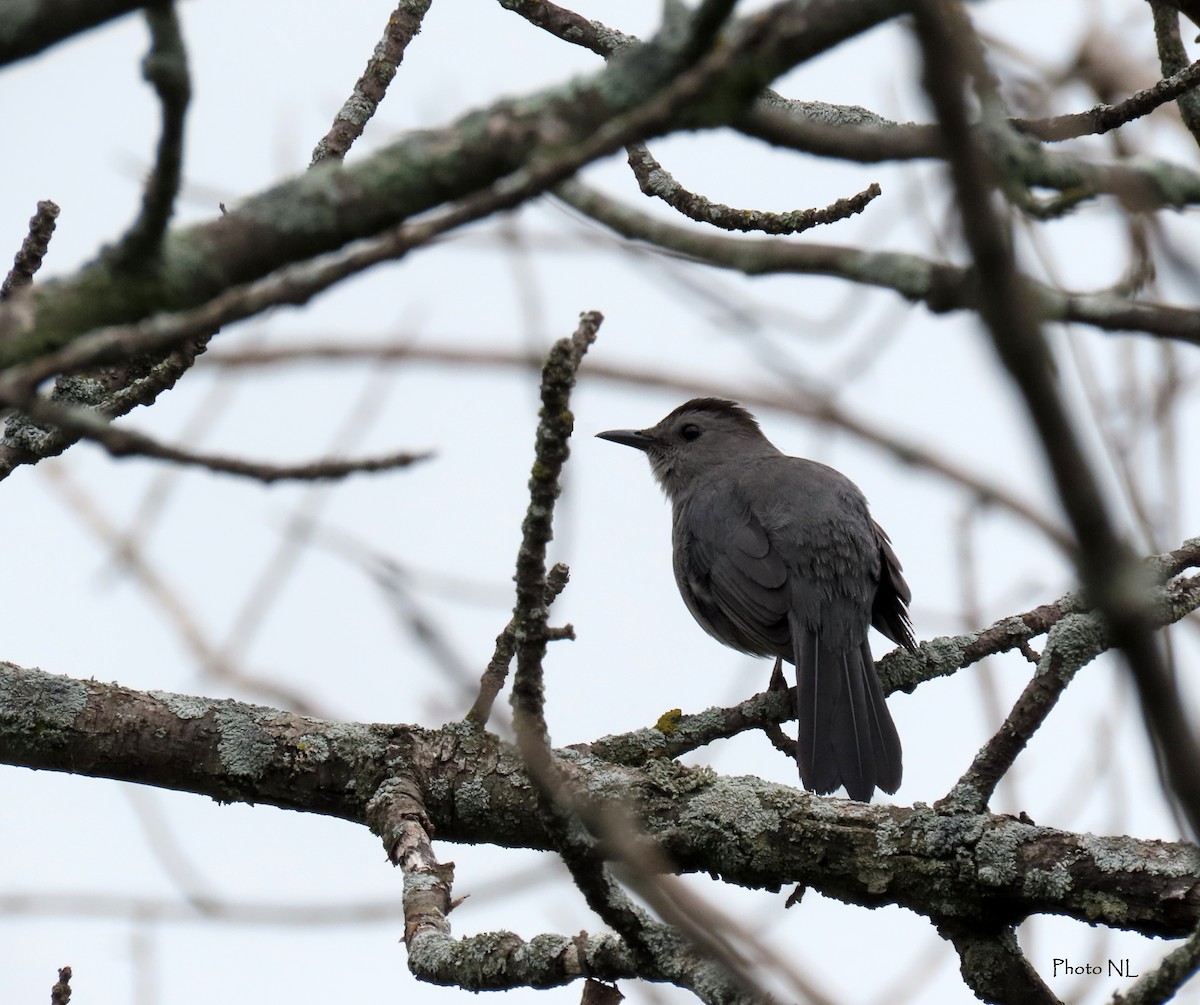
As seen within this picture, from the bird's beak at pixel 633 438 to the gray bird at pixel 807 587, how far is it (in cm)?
41

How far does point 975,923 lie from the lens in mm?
3035

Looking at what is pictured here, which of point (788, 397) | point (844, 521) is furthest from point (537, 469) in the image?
point (844, 521)

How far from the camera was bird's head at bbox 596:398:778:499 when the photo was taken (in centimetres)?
709

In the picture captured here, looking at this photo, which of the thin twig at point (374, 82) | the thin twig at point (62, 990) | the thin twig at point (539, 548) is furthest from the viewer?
the thin twig at point (374, 82)

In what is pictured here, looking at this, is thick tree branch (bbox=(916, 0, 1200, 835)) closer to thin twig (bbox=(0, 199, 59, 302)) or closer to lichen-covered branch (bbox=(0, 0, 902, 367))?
lichen-covered branch (bbox=(0, 0, 902, 367))

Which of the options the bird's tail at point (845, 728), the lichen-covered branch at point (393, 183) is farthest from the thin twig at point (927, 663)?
the lichen-covered branch at point (393, 183)

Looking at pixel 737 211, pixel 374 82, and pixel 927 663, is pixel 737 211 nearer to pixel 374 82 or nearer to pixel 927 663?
pixel 374 82

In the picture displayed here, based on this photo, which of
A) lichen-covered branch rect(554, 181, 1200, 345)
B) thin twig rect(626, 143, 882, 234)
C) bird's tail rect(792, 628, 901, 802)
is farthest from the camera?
bird's tail rect(792, 628, 901, 802)

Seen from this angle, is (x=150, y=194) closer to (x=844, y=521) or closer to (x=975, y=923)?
(x=975, y=923)

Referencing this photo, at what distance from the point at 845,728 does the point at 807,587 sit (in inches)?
36.2

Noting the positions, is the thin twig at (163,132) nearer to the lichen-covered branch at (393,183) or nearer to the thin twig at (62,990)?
the lichen-covered branch at (393,183)

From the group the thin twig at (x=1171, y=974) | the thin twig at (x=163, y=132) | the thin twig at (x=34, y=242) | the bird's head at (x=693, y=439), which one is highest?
the bird's head at (x=693, y=439)

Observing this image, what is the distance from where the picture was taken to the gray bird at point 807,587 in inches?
185

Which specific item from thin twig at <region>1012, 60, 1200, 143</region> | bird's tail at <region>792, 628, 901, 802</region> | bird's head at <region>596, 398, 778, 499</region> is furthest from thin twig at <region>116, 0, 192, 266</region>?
bird's head at <region>596, 398, 778, 499</region>
